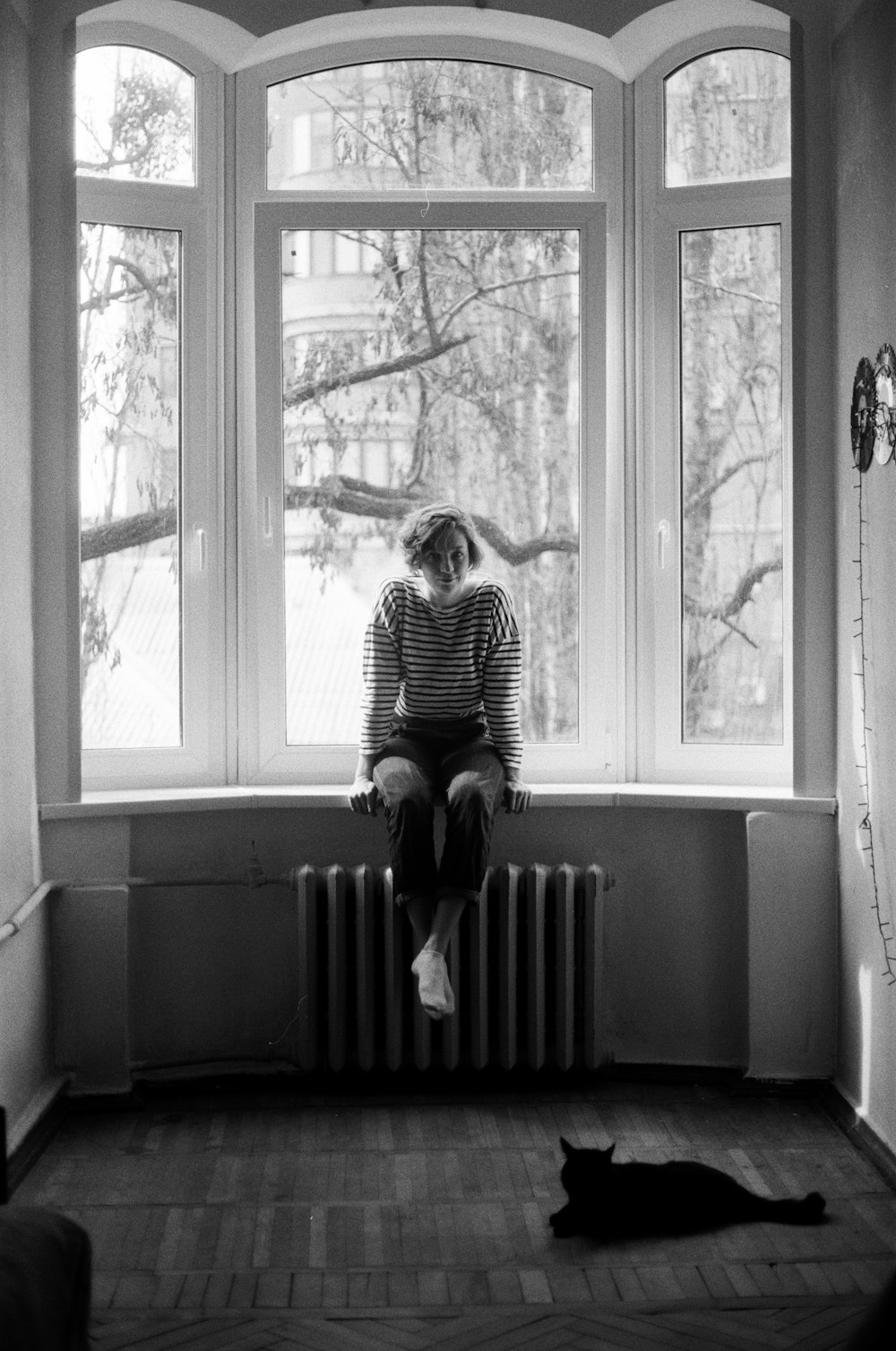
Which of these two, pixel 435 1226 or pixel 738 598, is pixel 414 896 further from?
pixel 738 598

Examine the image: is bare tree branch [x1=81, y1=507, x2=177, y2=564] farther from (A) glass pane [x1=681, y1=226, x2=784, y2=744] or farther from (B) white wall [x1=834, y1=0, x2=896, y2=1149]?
(B) white wall [x1=834, y1=0, x2=896, y2=1149]

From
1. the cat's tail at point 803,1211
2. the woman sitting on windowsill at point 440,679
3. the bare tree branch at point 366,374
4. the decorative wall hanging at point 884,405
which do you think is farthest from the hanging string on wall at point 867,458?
the bare tree branch at point 366,374

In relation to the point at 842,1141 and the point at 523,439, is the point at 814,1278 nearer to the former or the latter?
the point at 842,1141

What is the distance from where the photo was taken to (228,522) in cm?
Result: 421

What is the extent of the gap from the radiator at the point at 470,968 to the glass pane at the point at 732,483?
68cm

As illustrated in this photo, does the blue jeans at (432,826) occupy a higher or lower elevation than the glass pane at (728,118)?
lower

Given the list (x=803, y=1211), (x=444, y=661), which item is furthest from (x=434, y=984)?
(x=803, y=1211)

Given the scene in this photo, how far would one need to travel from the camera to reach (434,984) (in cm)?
355

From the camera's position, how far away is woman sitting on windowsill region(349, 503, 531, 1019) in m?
A: 3.83

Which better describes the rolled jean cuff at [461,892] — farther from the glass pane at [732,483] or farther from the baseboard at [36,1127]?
the baseboard at [36,1127]

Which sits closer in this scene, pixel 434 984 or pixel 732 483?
pixel 434 984

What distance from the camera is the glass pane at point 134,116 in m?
4.05

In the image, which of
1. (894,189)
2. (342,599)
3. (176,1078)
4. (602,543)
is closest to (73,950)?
(176,1078)

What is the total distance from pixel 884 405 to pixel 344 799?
5.74 ft
